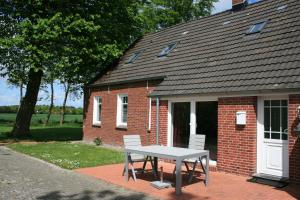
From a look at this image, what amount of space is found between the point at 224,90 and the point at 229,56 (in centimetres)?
215

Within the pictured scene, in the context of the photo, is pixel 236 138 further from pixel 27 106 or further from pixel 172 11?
pixel 172 11

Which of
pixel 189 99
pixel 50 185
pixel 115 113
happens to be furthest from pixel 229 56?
pixel 115 113

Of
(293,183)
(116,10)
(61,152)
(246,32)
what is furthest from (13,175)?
(116,10)

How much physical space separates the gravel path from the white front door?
13.0ft

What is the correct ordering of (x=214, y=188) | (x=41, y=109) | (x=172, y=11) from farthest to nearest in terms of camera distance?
(x=41, y=109) < (x=172, y=11) < (x=214, y=188)

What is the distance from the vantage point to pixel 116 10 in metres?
22.8

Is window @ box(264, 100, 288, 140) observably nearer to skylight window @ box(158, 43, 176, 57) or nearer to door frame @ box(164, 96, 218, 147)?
door frame @ box(164, 96, 218, 147)

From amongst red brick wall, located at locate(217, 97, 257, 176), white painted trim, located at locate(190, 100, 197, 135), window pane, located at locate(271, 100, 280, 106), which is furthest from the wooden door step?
white painted trim, located at locate(190, 100, 197, 135)

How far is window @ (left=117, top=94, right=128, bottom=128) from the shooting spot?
1838 centimetres

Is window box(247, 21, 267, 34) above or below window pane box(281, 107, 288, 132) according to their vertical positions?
above

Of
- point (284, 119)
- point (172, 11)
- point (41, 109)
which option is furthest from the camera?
point (41, 109)

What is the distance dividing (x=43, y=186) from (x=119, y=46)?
14.1 meters

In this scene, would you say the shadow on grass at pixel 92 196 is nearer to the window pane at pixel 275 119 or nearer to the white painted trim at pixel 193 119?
the window pane at pixel 275 119

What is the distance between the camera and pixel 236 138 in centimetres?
1120
